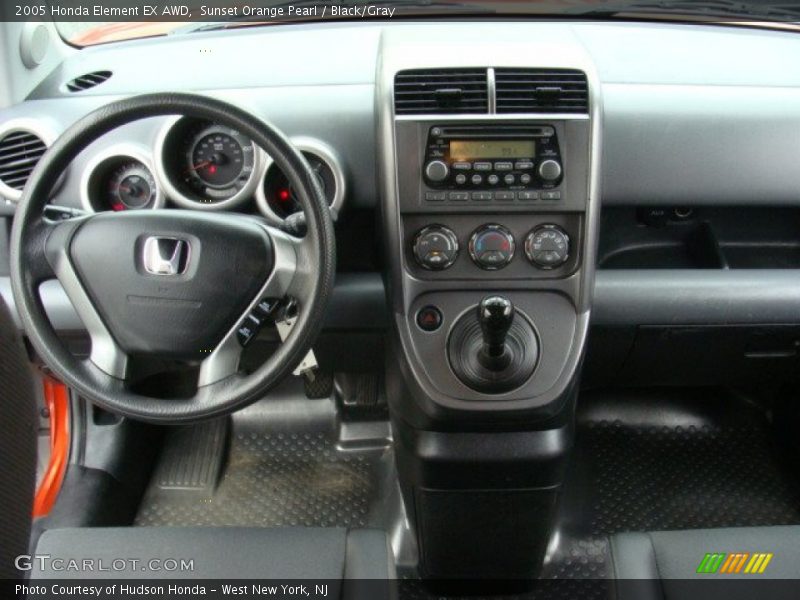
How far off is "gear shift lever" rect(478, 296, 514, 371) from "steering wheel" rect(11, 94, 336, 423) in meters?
0.26

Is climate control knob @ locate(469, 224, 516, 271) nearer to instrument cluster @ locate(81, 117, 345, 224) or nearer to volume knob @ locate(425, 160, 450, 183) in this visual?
volume knob @ locate(425, 160, 450, 183)

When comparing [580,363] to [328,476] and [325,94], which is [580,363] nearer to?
[325,94]

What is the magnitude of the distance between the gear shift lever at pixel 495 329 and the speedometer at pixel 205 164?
0.51m

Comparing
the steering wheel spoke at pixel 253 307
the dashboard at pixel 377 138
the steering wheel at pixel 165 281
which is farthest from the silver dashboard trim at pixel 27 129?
the steering wheel spoke at pixel 253 307

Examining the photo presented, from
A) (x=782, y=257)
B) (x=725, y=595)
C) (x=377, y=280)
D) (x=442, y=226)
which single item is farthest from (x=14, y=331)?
(x=782, y=257)

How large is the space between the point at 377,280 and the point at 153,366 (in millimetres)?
476

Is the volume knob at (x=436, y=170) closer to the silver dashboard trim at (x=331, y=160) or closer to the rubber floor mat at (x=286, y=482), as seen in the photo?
the silver dashboard trim at (x=331, y=160)

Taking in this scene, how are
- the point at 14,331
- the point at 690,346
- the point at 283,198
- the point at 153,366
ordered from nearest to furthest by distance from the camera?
1. the point at 14,331
2. the point at 153,366
3. the point at 283,198
4. the point at 690,346

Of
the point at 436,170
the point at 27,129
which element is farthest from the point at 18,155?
the point at 436,170

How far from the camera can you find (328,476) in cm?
202

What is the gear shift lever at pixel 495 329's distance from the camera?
120 cm

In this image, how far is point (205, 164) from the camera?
148 centimetres

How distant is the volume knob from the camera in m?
1.31

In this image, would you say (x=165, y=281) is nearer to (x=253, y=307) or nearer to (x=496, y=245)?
(x=253, y=307)
